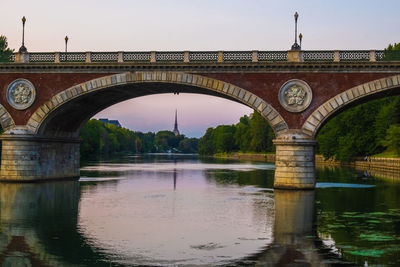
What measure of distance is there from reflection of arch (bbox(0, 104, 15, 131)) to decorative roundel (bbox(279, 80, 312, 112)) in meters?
20.7

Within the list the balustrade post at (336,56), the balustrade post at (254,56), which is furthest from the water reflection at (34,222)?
the balustrade post at (336,56)

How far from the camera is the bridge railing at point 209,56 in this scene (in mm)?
36406

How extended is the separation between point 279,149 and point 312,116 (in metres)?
3.36

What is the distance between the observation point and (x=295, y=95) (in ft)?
119

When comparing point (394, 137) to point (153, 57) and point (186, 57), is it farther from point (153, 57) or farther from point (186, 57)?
point (153, 57)

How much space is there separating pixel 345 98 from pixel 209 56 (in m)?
10.4

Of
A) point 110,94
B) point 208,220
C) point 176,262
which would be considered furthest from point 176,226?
point 110,94

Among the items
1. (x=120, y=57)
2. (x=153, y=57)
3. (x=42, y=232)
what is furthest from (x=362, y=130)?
(x=42, y=232)

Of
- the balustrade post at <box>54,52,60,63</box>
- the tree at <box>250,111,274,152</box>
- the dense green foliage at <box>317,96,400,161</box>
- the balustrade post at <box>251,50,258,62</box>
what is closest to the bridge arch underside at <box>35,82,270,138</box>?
the balustrade post at <box>54,52,60,63</box>

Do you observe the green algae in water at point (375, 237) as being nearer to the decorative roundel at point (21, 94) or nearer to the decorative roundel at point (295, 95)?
the decorative roundel at point (295, 95)

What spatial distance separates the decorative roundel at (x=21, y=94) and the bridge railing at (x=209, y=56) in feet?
6.01

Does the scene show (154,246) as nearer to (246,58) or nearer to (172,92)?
(246,58)

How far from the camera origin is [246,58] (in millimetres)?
37719

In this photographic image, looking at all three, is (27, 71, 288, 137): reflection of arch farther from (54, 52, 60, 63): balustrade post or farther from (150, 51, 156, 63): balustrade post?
(54, 52, 60, 63): balustrade post
